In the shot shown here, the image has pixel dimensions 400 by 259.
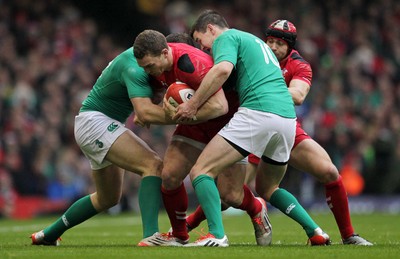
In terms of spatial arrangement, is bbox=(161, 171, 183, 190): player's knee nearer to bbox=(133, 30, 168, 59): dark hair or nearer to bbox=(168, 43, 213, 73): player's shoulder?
bbox=(168, 43, 213, 73): player's shoulder

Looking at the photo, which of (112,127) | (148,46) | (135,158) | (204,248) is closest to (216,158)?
(204,248)

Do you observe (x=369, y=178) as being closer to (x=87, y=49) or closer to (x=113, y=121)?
(x=87, y=49)

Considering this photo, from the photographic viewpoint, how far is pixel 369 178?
20.4 meters

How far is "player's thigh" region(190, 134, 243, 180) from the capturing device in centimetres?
887

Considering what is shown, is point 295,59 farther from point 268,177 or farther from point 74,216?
point 74,216

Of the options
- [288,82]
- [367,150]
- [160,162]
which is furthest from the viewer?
[367,150]

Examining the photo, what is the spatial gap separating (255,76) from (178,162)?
1.08 m

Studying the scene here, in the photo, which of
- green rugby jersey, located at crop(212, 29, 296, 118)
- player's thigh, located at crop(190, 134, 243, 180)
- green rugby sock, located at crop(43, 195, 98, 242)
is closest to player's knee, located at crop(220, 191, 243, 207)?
player's thigh, located at crop(190, 134, 243, 180)

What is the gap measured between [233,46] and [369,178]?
12.0 meters

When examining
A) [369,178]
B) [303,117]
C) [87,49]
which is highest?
[87,49]

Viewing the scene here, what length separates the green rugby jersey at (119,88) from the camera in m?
9.17

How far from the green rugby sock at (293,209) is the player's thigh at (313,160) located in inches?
14.0

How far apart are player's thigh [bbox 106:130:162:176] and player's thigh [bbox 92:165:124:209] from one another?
28 centimetres

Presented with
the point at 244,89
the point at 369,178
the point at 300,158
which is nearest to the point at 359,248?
the point at 300,158
